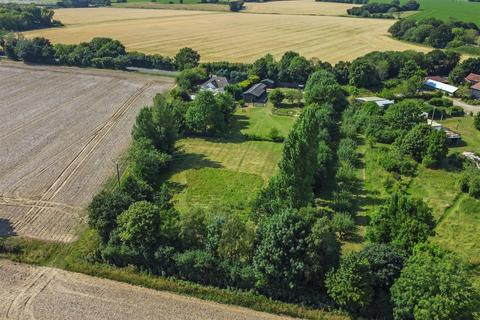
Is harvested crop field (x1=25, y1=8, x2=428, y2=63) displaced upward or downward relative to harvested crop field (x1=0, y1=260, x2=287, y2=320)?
upward

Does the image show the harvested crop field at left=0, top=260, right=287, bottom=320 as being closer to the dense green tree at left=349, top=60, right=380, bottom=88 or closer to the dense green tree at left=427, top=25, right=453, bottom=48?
the dense green tree at left=349, top=60, right=380, bottom=88

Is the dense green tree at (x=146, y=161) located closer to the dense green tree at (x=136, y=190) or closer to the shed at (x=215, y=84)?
the dense green tree at (x=136, y=190)

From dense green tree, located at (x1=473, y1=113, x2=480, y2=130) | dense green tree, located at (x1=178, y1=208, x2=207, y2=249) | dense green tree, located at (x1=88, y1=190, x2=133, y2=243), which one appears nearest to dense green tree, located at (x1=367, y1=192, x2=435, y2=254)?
dense green tree, located at (x1=178, y1=208, x2=207, y2=249)

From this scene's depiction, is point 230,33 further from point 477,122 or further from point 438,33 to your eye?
point 477,122

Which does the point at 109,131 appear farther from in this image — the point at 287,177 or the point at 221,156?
the point at 287,177

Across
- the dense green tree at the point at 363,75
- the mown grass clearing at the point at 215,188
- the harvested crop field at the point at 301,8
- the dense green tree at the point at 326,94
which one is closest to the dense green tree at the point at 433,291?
the mown grass clearing at the point at 215,188

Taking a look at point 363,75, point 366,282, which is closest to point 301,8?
point 363,75
